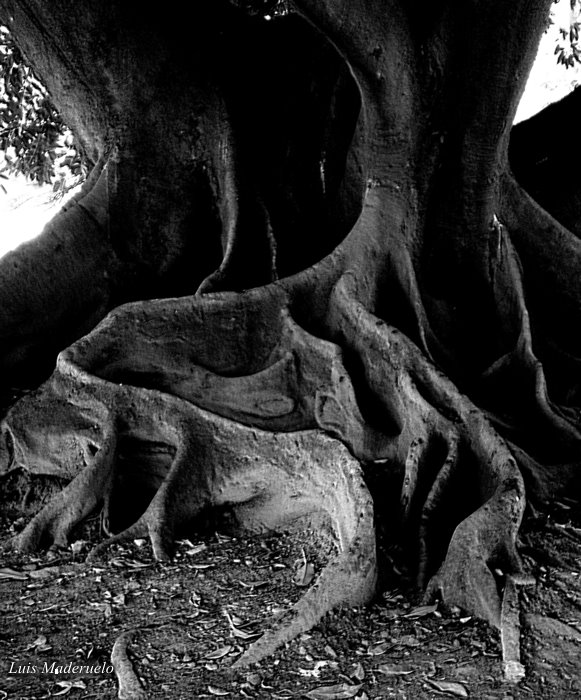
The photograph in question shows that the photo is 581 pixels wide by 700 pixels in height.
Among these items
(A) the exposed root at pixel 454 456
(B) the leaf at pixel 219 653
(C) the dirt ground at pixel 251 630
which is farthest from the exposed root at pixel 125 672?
(A) the exposed root at pixel 454 456

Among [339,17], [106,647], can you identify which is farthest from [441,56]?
[106,647]

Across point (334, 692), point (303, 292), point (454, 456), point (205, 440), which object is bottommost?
point (334, 692)

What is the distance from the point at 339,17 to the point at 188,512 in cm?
267

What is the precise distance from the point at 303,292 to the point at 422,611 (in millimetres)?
2070

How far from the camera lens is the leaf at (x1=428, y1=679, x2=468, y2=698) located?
221 cm

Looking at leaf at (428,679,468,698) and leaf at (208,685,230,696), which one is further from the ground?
leaf at (428,679,468,698)

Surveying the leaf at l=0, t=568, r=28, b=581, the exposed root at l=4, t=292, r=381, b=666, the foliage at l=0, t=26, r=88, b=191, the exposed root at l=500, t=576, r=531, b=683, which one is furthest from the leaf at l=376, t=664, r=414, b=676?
the foliage at l=0, t=26, r=88, b=191

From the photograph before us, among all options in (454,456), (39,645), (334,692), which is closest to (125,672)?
(39,645)

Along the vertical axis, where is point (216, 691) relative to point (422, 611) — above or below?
below

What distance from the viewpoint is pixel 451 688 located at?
88.5 inches

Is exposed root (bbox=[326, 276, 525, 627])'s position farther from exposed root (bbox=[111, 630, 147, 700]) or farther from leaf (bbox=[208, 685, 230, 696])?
exposed root (bbox=[111, 630, 147, 700])

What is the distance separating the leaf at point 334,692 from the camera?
225cm

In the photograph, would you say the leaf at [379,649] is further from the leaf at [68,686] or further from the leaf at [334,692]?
the leaf at [68,686]

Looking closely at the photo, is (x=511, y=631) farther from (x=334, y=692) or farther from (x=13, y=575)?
(x=13, y=575)
